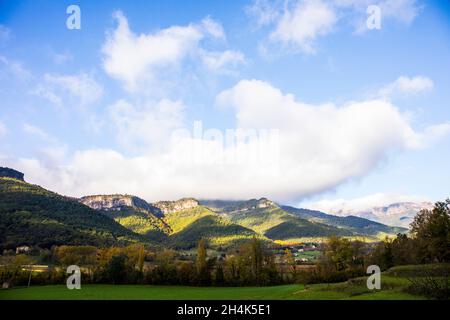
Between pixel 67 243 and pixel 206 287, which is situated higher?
pixel 67 243

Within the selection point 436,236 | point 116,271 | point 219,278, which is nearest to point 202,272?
point 219,278

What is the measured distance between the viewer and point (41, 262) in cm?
11000

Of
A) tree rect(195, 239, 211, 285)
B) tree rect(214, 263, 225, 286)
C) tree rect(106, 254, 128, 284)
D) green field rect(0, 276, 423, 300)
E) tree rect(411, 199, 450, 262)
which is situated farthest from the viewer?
tree rect(106, 254, 128, 284)

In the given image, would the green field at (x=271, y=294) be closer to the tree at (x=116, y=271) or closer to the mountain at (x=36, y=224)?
the tree at (x=116, y=271)

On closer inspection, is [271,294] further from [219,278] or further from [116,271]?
[116,271]

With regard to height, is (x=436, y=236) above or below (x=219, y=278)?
above

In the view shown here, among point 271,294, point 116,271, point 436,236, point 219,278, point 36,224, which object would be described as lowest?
point 219,278

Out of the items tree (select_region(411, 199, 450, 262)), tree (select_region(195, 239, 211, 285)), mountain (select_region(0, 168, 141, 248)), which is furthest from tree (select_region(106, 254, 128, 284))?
tree (select_region(411, 199, 450, 262))

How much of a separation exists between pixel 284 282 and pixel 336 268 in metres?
13.9

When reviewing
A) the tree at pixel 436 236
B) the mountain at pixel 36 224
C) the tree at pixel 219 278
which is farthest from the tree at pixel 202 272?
the mountain at pixel 36 224

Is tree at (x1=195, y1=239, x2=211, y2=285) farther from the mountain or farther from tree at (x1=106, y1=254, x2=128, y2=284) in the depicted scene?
the mountain

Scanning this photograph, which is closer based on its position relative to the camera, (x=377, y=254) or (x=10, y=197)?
(x=377, y=254)

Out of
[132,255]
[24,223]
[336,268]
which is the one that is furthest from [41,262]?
[336,268]
